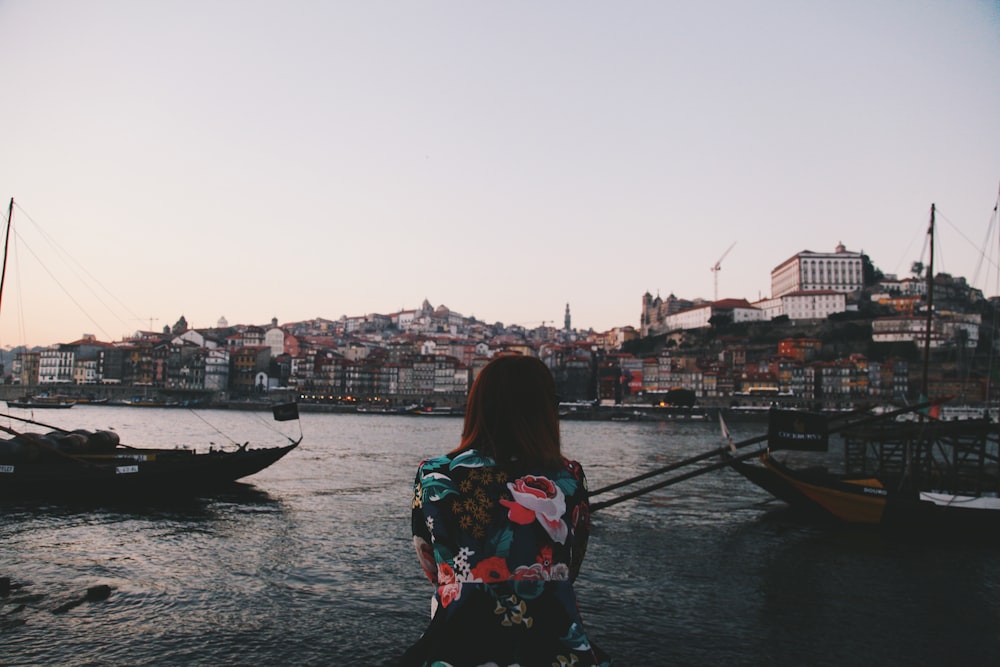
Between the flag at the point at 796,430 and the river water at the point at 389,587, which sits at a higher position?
the flag at the point at 796,430

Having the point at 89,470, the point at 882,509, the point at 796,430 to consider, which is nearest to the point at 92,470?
the point at 89,470

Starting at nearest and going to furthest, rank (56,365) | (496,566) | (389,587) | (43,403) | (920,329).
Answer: (496,566) < (389,587) < (43,403) < (920,329) < (56,365)

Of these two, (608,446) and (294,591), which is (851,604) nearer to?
(294,591)

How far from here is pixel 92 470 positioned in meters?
15.5

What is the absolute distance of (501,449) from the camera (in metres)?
1.88

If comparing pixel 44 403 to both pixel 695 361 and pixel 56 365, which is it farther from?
pixel 695 361

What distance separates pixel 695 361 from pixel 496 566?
103545 millimetres

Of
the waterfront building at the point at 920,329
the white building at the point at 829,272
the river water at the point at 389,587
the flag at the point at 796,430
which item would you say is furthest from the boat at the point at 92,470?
the white building at the point at 829,272

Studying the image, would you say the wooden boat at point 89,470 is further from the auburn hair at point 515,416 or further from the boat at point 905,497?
the auburn hair at point 515,416

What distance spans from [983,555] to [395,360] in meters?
103

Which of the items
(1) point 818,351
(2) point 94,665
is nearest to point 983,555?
(2) point 94,665

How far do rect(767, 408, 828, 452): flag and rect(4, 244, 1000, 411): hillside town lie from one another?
3221 inches

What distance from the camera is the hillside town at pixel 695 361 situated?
91875 mm

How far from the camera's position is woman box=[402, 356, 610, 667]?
1.81m
